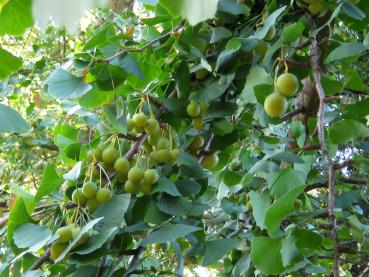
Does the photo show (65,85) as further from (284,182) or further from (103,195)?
(284,182)

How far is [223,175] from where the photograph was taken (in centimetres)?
126

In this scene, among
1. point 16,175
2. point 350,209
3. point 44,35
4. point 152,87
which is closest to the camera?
point 152,87

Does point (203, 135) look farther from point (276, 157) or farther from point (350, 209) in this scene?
point (350, 209)

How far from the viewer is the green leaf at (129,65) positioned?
95 cm

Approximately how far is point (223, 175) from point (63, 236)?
0.54 meters

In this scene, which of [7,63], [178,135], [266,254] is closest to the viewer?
[7,63]

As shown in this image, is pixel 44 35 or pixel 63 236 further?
pixel 44 35

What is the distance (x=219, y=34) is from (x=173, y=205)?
0.36 meters

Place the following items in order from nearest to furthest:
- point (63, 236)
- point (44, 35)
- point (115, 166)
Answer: point (63, 236) → point (115, 166) → point (44, 35)

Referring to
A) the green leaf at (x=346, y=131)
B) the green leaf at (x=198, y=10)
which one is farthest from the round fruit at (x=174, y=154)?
the green leaf at (x=198, y=10)

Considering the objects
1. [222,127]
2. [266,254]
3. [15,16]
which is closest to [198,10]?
[15,16]

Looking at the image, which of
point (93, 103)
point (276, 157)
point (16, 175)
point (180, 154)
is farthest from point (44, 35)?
point (276, 157)

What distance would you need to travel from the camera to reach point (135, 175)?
93cm

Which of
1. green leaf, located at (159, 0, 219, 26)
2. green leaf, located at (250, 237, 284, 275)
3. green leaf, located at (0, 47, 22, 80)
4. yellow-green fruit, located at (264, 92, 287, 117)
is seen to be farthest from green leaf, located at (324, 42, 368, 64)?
green leaf, located at (159, 0, 219, 26)
